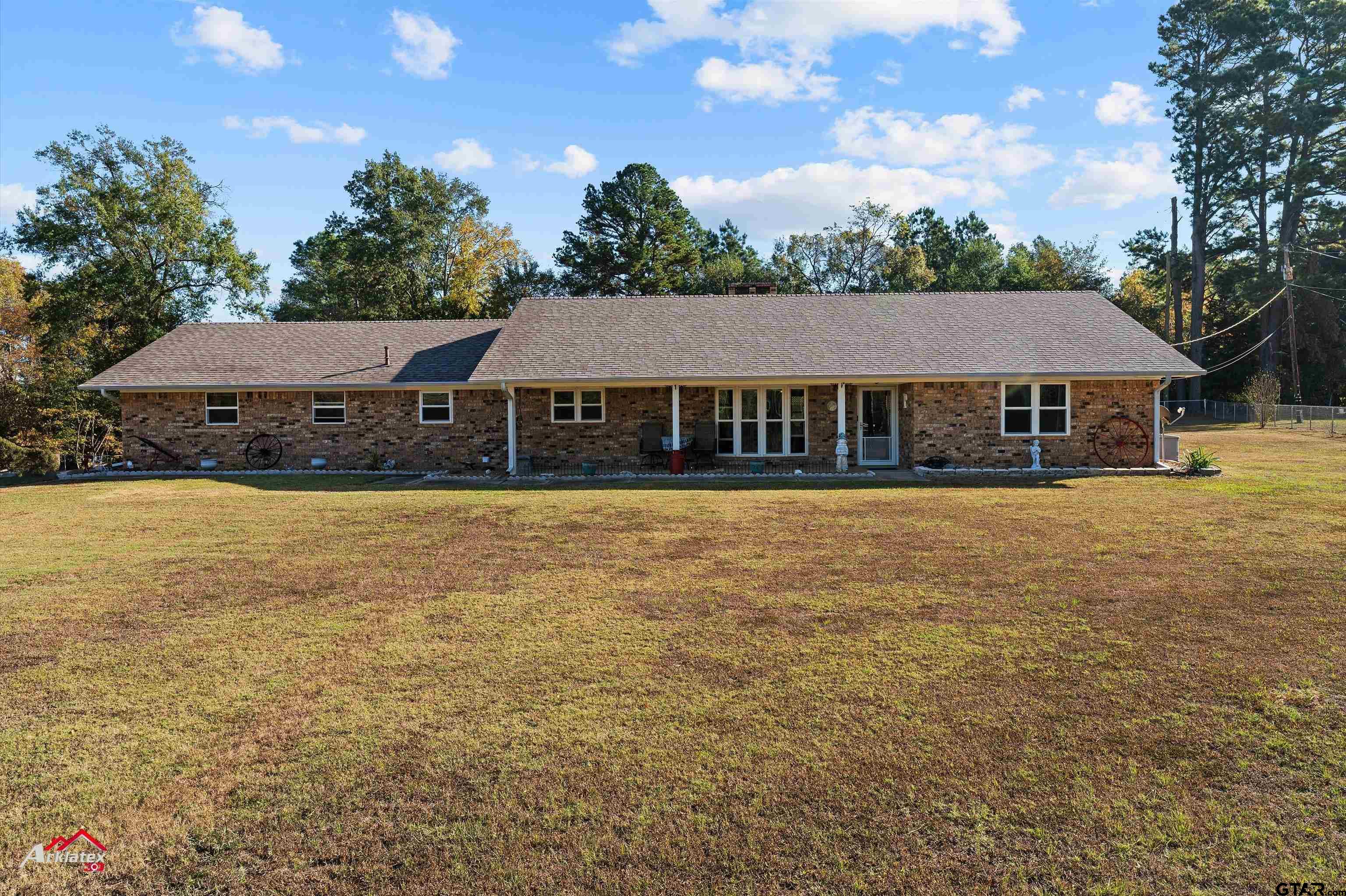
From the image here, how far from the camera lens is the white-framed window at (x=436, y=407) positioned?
19.4 m

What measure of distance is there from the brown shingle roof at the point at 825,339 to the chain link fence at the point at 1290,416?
16.2 metres

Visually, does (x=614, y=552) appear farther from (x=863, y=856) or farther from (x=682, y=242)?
(x=682, y=242)

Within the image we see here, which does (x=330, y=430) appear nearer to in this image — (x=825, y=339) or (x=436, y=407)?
(x=436, y=407)

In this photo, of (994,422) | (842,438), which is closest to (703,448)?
(842,438)

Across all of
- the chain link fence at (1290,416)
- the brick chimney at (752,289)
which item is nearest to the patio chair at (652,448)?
the brick chimney at (752,289)

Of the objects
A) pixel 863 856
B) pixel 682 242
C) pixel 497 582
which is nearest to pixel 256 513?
pixel 497 582

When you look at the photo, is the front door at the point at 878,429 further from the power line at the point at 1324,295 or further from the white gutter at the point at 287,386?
the power line at the point at 1324,295

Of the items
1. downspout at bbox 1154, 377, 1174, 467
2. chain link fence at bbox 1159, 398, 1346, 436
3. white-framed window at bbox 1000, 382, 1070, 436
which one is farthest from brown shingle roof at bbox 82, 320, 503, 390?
chain link fence at bbox 1159, 398, 1346, 436

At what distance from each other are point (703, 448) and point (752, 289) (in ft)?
30.3

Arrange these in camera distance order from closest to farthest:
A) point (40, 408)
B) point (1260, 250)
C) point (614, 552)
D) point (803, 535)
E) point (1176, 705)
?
point (1176, 705) → point (614, 552) → point (803, 535) → point (40, 408) → point (1260, 250)

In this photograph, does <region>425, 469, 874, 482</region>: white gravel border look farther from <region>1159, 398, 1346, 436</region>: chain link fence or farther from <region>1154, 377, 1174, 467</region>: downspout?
<region>1159, 398, 1346, 436</region>: chain link fence

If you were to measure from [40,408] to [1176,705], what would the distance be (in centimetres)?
2989

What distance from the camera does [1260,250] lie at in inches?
1697

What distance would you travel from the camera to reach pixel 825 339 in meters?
19.1
